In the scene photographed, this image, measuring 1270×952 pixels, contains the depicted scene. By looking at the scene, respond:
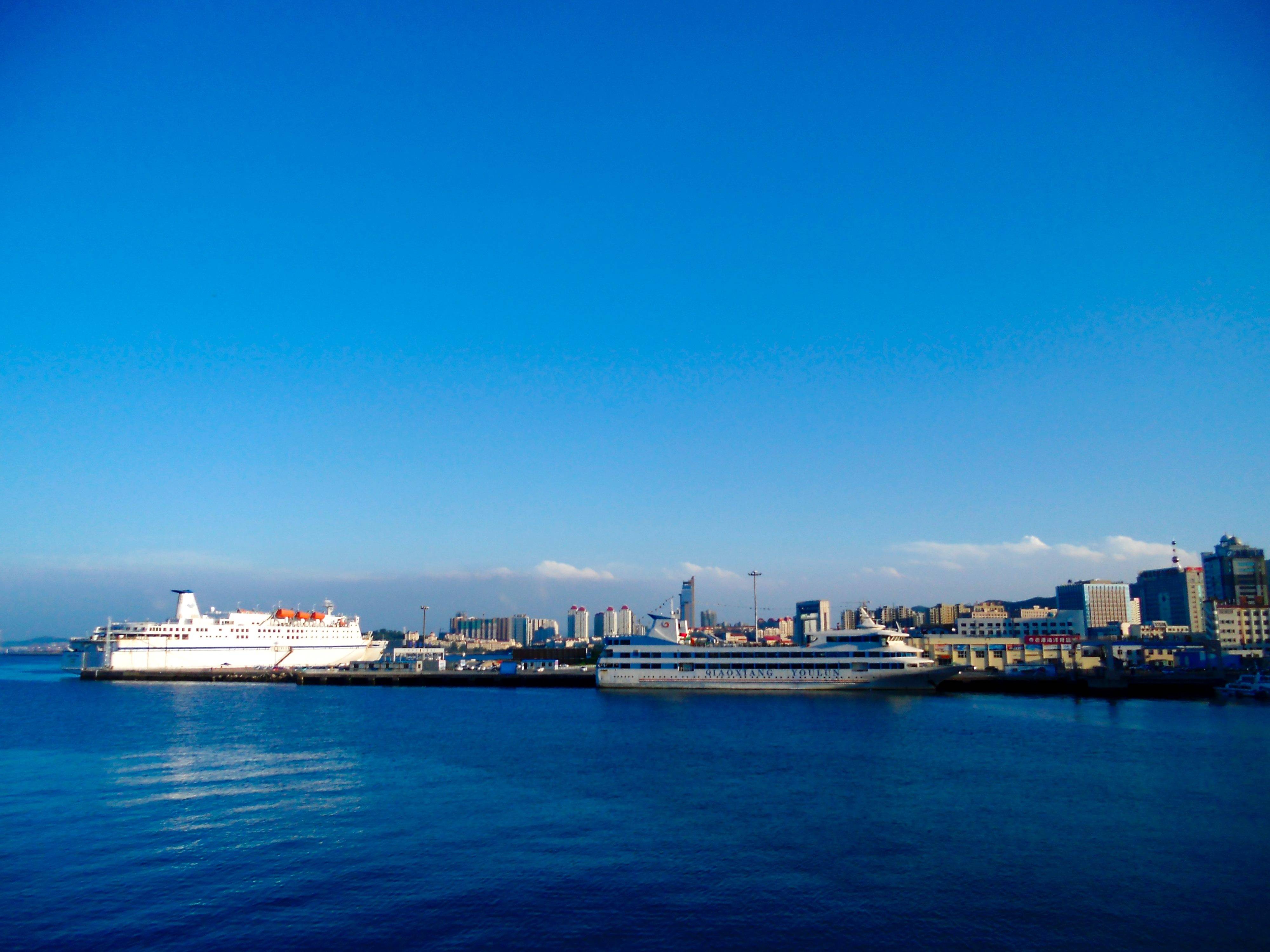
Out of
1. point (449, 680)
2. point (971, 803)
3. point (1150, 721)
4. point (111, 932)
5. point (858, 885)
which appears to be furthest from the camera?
point (449, 680)

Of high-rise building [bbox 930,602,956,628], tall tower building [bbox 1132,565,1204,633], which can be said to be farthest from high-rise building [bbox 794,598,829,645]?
tall tower building [bbox 1132,565,1204,633]

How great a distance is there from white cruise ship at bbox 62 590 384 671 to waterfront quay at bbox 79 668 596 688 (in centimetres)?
171

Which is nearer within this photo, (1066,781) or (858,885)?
(858,885)

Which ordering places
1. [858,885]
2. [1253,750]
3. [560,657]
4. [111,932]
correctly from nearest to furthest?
[111,932] → [858,885] → [1253,750] → [560,657]

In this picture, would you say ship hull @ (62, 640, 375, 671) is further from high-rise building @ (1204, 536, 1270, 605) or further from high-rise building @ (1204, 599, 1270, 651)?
high-rise building @ (1204, 536, 1270, 605)

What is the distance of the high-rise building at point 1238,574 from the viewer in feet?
470

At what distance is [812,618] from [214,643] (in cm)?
11237

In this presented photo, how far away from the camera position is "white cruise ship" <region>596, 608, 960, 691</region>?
213ft

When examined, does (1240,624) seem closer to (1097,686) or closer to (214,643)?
(1097,686)

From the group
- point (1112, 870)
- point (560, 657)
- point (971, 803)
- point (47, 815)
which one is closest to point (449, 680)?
point (560, 657)

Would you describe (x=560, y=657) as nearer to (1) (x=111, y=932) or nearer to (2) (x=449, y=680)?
(2) (x=449, y=680)

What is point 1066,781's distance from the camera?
94.4 feet

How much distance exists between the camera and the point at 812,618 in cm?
16350

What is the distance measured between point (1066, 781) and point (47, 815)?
113 feet
